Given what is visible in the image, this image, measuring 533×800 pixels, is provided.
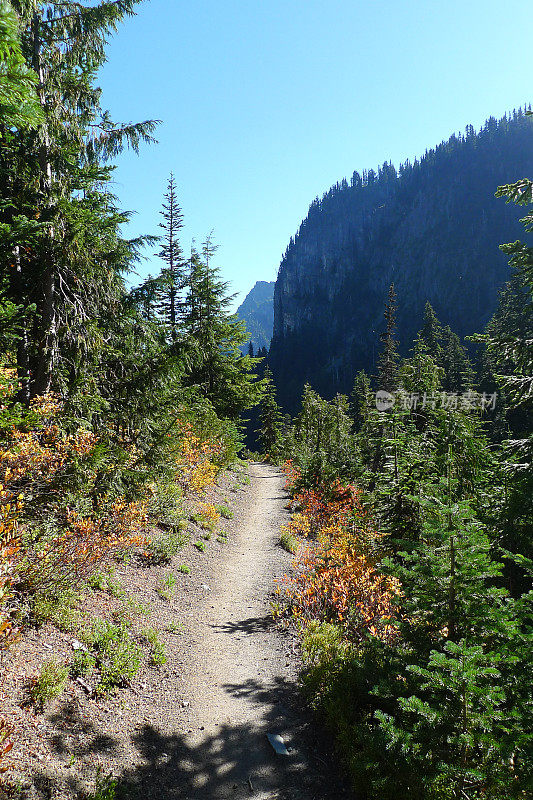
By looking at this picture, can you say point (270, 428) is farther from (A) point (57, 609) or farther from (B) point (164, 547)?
(A) point (57, 609)

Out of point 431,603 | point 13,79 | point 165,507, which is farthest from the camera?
point 165,507

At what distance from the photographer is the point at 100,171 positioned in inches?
313

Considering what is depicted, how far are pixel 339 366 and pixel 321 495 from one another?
14974cm

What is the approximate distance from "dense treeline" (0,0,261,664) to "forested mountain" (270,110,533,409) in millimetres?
135177

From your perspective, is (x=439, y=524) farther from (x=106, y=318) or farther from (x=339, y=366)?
(x=339, y=366)

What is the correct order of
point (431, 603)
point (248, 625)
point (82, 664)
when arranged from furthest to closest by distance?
point (248, 625) < point (82, 664) < point (431, 603)

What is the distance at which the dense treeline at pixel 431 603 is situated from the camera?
127 inches

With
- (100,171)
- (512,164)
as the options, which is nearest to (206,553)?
(100,171)

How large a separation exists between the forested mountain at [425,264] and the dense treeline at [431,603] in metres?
133

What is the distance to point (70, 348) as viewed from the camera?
7699 mm

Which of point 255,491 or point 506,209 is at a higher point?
point 506,209

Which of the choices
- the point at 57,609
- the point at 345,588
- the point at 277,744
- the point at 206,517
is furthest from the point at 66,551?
the point at 206,517

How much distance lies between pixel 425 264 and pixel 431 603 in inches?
7339

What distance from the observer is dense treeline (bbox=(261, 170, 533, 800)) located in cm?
324
